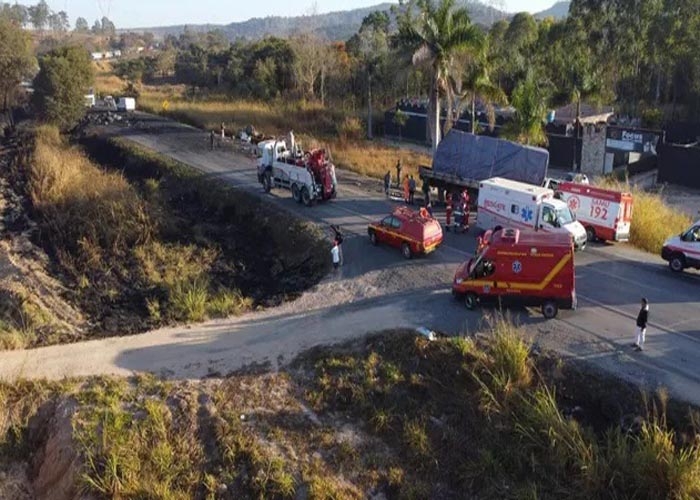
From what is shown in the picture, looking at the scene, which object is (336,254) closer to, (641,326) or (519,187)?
(519,187)

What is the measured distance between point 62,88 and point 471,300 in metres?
42.5

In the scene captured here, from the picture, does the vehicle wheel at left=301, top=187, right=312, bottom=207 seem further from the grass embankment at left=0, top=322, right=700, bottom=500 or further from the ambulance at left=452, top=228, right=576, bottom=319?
the grass embankment at left=0, top=322, right=700, bottom=500

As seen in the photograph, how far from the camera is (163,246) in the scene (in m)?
27.3

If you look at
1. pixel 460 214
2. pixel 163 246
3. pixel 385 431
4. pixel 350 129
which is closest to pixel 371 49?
pixel 350 129

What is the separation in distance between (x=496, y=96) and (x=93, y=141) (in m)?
29.6

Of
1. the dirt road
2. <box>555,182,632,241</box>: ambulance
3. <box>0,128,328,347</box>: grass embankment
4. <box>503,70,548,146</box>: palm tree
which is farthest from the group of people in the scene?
<box>503,70,548,146</box>: palm tree

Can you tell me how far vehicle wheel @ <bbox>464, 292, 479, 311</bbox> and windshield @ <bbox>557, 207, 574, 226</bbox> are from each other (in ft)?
20.4

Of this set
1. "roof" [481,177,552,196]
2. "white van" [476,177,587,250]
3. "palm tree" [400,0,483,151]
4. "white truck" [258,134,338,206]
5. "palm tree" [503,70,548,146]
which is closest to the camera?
"white van" [476,177,587,250]

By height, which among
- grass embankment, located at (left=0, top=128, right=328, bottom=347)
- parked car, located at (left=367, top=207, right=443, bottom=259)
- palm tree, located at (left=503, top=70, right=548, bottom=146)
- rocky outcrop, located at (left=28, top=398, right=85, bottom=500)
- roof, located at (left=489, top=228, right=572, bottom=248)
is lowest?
rocky outcrop, located at (left=28, top=398, right=85, bottom=500)

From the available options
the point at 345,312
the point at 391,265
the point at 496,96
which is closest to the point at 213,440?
the point at 345,312

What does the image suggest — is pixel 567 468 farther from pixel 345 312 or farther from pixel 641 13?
pixel 641 13

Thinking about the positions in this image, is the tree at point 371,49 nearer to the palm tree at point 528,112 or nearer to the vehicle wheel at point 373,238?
the palm tree at point 528,112

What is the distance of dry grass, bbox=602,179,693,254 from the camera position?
82.7ft

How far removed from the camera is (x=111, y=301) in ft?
75.5
